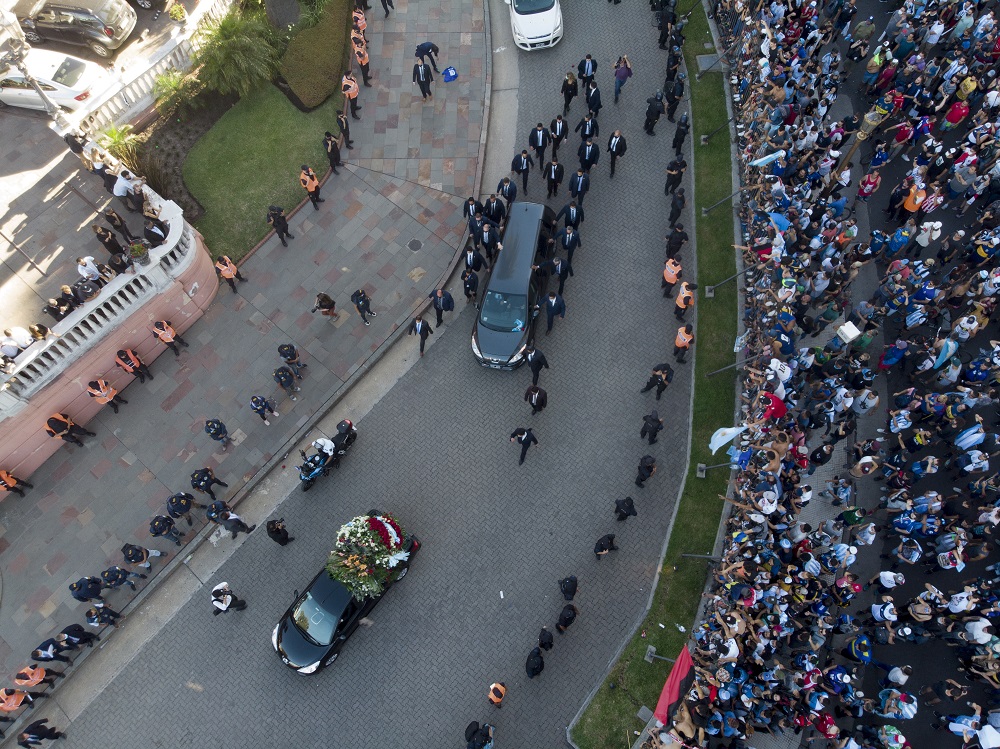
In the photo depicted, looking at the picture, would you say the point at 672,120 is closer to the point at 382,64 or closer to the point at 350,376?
the point at 382,64

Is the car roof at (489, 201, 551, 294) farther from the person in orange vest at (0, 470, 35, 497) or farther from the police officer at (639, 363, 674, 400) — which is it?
the person in orange vest at (0, 470, 35, 497)

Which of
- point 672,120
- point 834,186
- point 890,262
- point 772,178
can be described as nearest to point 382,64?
point 672,120

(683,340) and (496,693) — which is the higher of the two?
(683,340)

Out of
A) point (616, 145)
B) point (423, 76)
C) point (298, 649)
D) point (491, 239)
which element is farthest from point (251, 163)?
point (298, 649)

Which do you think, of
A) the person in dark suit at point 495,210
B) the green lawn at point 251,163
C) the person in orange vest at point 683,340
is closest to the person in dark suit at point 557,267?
the person in dark suit at point 495,210

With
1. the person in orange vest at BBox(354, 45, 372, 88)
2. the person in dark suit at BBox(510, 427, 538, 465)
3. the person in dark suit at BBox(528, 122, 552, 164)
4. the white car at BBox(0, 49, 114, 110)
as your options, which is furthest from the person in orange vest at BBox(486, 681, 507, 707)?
the white car at BBox(0, 49, 114, 110)

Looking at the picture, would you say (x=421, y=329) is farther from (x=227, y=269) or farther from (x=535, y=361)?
(x=227, y=269)

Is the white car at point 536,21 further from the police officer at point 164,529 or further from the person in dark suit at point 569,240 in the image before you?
the police officer at point 164,529
